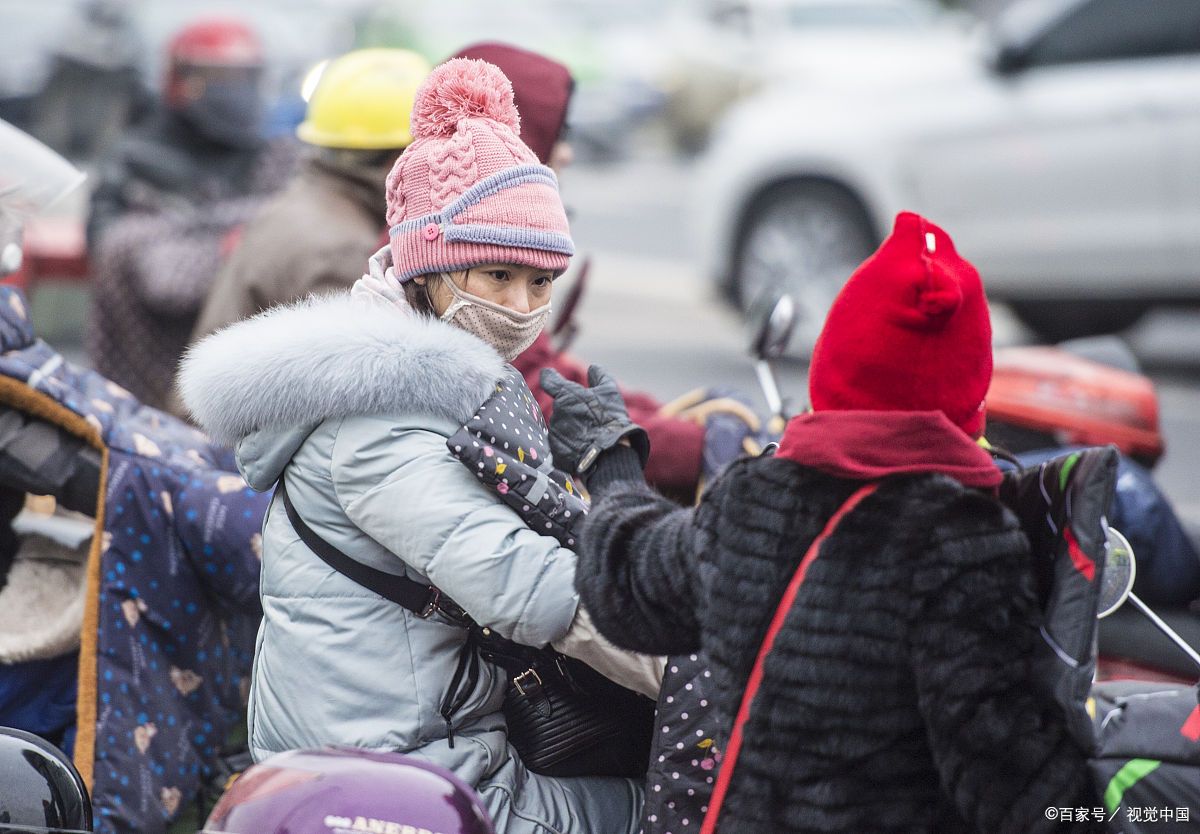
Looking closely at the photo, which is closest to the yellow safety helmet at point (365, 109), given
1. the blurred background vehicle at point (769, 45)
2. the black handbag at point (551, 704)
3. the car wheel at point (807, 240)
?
the black handbag at point (551, 704)

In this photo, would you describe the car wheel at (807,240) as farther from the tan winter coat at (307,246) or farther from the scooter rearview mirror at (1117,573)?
the scooter rearview mirror at (1117,573)

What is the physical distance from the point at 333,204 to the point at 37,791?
2331mm

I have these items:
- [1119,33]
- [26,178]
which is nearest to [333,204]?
[26,178]

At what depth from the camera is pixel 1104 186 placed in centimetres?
839

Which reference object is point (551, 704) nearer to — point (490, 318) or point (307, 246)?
point (490, 318)

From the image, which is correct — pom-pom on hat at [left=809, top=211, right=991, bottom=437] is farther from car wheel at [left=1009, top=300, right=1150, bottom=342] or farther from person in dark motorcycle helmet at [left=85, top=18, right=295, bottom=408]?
car wheel at [left=1009, top=300, right=1150, bottom=342]

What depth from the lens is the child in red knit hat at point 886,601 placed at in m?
1.98

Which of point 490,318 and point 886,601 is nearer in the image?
point 886,601

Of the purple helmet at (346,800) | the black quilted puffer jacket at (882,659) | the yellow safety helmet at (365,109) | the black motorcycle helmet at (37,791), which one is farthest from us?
the yellow safety helmet at (365,109)

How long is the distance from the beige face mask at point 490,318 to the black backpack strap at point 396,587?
43 cm

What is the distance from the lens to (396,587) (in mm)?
2404

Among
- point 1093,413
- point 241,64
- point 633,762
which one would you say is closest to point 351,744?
point 633,762

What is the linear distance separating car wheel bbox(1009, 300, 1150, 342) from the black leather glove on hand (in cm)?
713

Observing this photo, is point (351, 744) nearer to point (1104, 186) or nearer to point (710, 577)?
point (710, 577)
